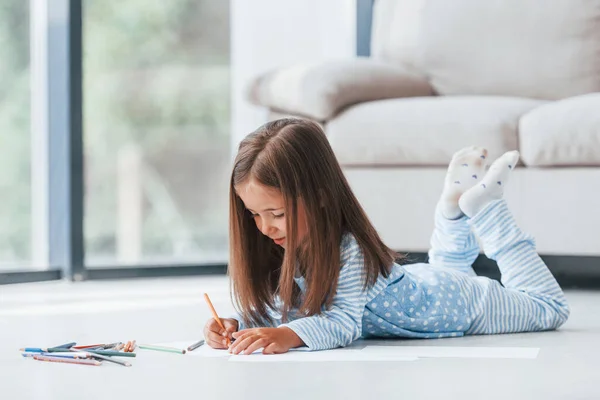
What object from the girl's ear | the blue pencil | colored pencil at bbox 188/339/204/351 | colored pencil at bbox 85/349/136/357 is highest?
the girl's ear

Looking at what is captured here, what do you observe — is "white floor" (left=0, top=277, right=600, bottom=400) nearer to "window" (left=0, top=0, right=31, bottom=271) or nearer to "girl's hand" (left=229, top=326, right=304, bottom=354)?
"girl's hand" (left=229, top=326, right=304, bottom=354)

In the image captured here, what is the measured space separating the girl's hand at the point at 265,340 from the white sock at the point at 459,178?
0.50 meters

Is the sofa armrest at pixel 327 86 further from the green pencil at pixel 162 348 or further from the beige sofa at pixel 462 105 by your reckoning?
the green pencil at pixel 162 348

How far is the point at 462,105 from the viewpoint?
7.64 ft

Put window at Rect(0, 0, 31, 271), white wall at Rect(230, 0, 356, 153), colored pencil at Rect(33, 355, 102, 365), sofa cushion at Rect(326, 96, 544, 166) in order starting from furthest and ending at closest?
white wall at Rect(230, 0, 356, 153)
window at Rect(0, 0, 31, 271)
sofa cushion at Rect(326, 96, 544, 166)
colored pencil at Rect(33, 355, 102, 365)

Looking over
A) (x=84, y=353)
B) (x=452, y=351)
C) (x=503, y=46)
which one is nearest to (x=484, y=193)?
(x=452, y=351)

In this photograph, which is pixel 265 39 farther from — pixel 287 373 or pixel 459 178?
pixel 287 373

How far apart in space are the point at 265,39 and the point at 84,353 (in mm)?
1950

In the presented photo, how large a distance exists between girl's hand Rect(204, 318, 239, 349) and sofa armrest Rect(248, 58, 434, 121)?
1013 millimetres

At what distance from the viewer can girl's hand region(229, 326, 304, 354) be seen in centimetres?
139

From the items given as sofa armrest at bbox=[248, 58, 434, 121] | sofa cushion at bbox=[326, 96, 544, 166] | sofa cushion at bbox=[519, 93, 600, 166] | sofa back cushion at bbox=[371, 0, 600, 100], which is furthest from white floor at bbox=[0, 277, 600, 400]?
sofa back cushion at bbox=[371, 0, 600, 100]

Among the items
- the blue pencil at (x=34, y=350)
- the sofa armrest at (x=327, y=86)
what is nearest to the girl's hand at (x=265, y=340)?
the blue pencil at (x=34, y=350)

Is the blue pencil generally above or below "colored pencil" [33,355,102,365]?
below

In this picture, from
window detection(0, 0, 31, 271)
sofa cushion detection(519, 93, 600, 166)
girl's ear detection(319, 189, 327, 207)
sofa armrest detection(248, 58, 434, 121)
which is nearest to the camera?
girl's ear detection(319, 189, 327, 207)
